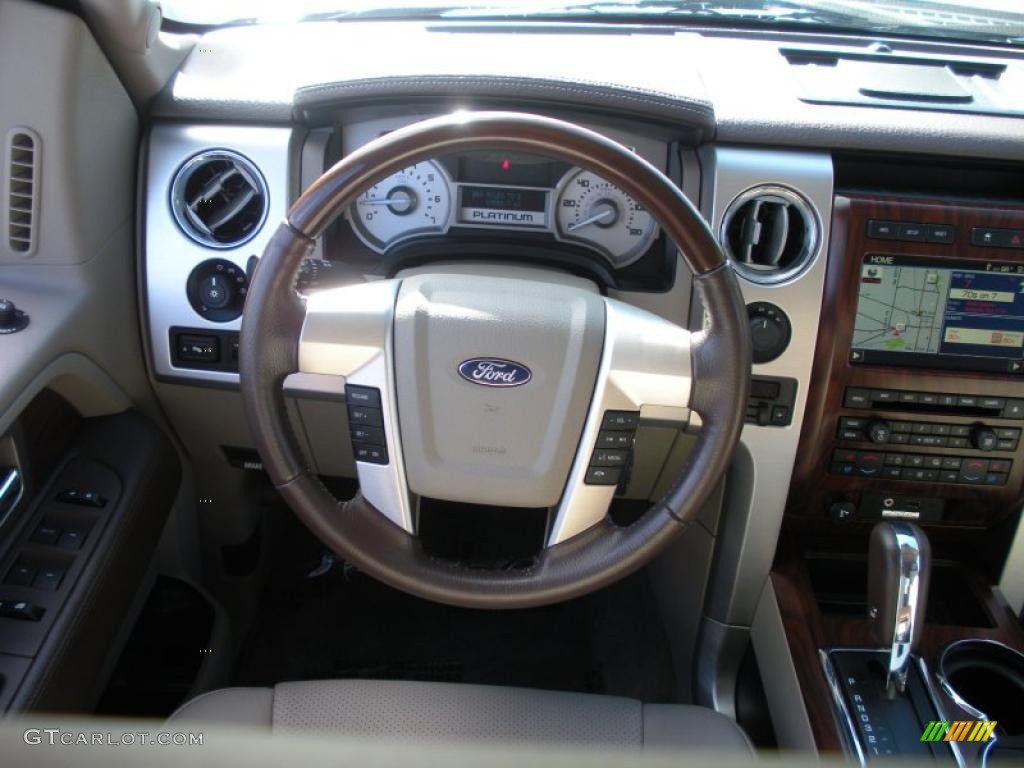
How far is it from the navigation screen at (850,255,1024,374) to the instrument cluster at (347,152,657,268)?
37cm

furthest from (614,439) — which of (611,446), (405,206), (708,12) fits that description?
(708,12)

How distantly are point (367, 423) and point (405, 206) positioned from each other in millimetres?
429

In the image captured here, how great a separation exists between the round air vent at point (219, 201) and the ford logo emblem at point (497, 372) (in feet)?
1.67

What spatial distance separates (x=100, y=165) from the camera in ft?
4.83

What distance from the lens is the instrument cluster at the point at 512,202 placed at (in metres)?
1.50

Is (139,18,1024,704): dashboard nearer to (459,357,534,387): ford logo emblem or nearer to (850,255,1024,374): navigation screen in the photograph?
(850,255,1024,374): navigation screen

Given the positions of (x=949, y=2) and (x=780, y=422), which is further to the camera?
(x=949, y=2)

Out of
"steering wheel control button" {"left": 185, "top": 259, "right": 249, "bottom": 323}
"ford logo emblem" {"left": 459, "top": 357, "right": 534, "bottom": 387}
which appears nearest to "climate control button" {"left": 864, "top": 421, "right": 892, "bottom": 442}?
"ford logo emblem" {"left": 459, "top": 357, "right": 534, "bottom": 387}

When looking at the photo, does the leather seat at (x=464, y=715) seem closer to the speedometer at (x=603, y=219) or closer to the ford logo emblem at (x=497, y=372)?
the ford logo emblem at (x=497, y=372)

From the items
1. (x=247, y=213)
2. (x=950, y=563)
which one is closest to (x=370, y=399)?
(x=247, y=213)

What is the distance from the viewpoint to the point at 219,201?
5.00ft

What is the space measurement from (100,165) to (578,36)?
0.90m

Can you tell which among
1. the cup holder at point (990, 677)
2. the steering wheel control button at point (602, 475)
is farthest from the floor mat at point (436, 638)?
the steering wheel control button at point (602, 475)

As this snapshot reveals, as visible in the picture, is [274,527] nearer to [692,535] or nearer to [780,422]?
[692,535]
